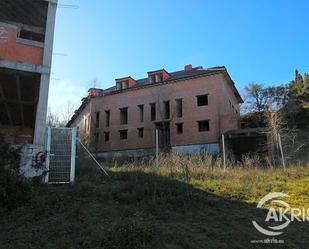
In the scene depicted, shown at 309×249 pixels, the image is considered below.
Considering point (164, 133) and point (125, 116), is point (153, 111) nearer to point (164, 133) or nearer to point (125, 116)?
point (164, 133)

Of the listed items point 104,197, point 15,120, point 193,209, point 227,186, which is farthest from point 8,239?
point 15,120

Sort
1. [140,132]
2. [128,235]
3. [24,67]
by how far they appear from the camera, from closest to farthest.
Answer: [128,235] < [24,67] < [140,132]

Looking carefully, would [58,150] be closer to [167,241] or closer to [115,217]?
[115,217]

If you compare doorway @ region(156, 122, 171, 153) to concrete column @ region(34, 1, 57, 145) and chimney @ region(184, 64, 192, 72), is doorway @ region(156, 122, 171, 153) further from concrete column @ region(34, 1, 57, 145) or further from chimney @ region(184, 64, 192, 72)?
concrete column @ region(34, 1, 57, 145)

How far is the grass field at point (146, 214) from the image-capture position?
20.3 feet

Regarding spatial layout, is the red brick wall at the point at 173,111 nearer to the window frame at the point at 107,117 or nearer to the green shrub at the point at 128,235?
the window frame at the point at 107,117

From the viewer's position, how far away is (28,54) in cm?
1136

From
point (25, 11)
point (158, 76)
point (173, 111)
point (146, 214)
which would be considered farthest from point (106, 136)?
point (146, 214)

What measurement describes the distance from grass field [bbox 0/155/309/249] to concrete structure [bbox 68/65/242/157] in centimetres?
2083

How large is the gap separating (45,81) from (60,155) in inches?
104

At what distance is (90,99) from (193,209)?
3500 centimetres

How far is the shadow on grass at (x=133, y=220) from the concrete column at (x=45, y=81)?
2027 mm

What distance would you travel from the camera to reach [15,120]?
65.0 feet

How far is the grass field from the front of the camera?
20.3ft
